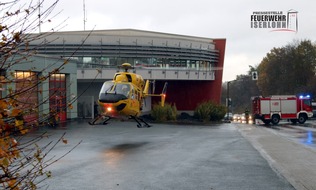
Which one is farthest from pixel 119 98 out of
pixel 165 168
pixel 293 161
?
pixel 293 161

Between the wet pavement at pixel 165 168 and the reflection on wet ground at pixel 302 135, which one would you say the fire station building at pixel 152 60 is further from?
the wet pavement at pixel 165 168

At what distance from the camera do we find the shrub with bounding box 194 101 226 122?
1505 inches

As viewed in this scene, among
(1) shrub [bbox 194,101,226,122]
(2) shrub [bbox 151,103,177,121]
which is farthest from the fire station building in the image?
(1) shrub [bbox 194,101,226,122]

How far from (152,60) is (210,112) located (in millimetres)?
11431

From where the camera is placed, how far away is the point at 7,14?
3064 mm

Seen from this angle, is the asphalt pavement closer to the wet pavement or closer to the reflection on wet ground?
the wet pavement

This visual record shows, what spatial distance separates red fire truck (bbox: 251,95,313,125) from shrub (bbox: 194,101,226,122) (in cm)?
383

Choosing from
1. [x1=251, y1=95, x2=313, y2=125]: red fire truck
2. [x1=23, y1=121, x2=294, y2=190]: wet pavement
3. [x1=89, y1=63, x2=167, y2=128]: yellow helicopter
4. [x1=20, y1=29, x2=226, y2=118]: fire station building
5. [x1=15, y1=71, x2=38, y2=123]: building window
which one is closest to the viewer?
[x1=15, y1=71, x2=38, y2=123]: building window

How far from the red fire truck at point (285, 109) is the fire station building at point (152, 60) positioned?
522 inches

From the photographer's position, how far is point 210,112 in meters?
38.5

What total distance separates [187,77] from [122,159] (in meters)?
35.3

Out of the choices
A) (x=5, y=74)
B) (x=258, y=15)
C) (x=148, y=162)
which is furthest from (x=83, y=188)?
(x=258, y=15)

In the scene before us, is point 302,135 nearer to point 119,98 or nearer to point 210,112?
point 119,98

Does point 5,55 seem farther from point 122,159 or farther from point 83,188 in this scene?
point 122,159
